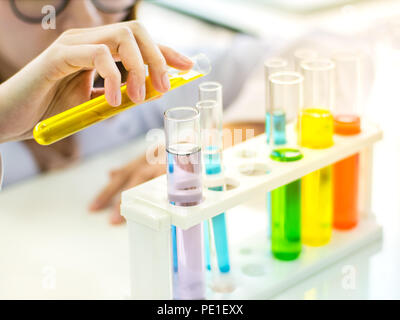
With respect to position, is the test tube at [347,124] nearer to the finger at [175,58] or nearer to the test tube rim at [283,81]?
the test tube rim at [283,81]

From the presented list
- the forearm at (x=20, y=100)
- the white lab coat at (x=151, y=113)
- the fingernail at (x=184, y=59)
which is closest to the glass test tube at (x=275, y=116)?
the fingernail at (x=184, y=59)

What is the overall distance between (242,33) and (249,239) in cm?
63

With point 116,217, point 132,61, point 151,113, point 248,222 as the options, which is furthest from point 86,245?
point 151,113

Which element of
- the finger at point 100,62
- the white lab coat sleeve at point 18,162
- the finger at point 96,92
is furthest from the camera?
the white lab coat sleeve at point 18,162

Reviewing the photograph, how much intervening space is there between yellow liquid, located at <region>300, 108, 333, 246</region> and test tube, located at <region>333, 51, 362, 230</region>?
0.09 feet

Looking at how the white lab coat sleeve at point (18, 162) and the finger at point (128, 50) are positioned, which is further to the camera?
the white lab coat sleeve at point (18, 162)

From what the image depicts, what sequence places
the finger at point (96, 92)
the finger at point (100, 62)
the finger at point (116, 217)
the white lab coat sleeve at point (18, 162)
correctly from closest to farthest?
the finger at point (100, 62) → the finger at point (96, 92) → the finger at point (116, 217) → the white lab coat sleeve at point (18, 162)

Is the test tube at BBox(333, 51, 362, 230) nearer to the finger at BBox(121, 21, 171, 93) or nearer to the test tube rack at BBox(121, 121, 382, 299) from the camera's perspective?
the test tube rack at BBox(121, 121, 382, 299)

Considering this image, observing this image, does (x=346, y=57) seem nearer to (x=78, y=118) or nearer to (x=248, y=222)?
(x=248, y=222)

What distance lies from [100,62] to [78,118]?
0.17ft

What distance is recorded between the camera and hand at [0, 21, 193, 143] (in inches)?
22.6

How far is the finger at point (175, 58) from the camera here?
0.63 m

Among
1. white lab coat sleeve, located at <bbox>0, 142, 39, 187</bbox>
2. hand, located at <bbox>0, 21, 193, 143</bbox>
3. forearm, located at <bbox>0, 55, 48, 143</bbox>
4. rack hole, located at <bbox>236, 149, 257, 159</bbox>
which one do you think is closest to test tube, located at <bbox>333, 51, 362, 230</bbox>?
rack hole, located at <bbox>236, 149, 257, 159</bbox>

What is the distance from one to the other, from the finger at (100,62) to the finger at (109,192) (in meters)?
0.32
